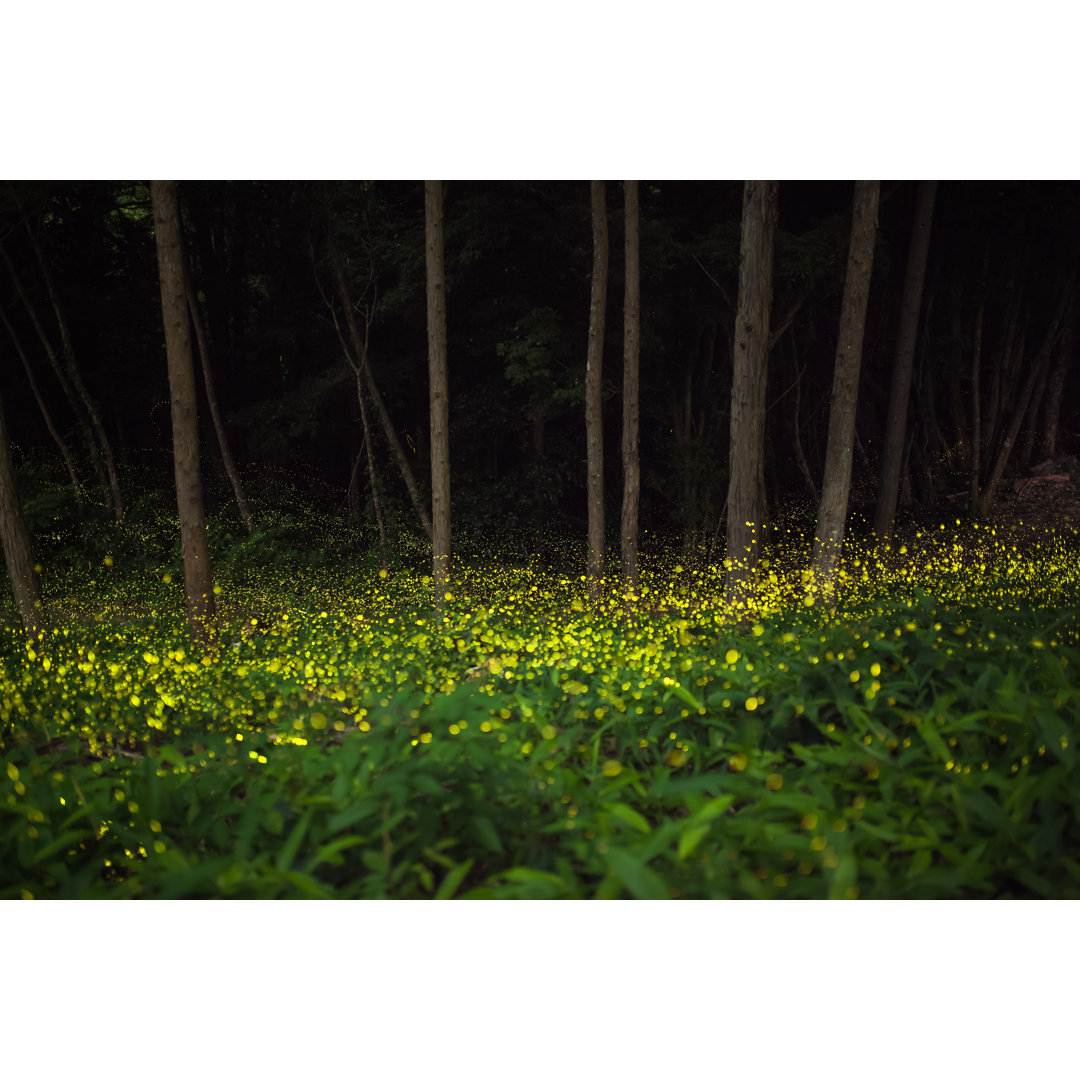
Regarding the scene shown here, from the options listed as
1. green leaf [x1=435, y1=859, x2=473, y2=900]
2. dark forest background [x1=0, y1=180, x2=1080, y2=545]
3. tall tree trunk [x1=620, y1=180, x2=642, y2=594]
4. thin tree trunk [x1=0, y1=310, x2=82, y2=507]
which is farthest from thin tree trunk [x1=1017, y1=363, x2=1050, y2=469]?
thin tree trunk [x1=0, y1=310, x2=82, y2=507]

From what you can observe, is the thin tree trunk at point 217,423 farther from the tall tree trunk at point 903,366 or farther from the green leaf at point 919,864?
the green leaf at point 919,864

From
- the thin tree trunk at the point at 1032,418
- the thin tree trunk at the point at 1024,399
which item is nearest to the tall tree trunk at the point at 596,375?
the thin tree trunk at the point at 1024,399

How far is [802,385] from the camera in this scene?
10.8m

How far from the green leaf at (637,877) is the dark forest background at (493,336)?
768 cm

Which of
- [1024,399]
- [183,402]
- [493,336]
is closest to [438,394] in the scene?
[183,402]

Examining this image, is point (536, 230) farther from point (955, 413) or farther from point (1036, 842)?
point (1036, 842)

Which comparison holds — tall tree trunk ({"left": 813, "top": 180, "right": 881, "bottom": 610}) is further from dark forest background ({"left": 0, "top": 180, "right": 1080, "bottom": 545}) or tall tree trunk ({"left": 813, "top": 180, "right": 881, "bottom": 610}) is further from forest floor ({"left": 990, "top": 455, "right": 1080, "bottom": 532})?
dark forest background ({"left": 0, "top": 180, "right": 1080, "bottom": 545})

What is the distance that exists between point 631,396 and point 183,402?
15.2 ft

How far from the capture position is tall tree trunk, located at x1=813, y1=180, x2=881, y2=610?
217 inches

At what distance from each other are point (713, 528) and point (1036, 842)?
8702 mm

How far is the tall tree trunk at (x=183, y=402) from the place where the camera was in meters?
5.08

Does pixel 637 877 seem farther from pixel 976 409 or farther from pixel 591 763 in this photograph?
pixel 976 409

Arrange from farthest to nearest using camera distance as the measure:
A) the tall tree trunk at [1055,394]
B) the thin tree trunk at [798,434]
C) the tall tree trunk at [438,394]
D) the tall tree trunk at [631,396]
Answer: the thin tree trunk at [798,434]
the tall tree trunk at [631,396]
the tall tree trunk at [438,394]
the tall tree trunk at [1055,394]

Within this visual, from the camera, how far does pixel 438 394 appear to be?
761 centimetres
